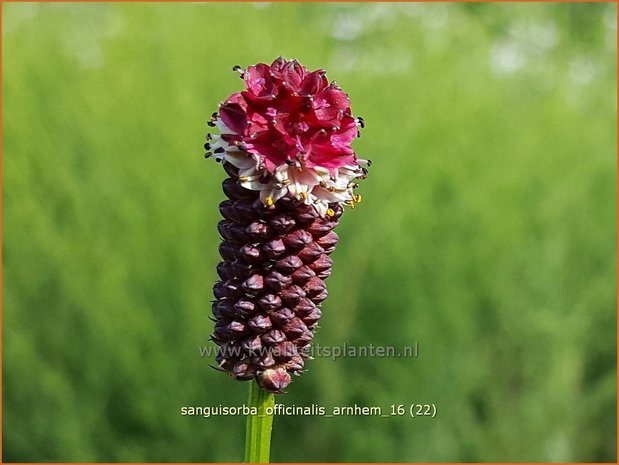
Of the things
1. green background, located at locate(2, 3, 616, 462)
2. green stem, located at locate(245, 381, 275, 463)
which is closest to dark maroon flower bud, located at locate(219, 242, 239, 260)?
green stem, located at locate(245, 381, 275, 463)

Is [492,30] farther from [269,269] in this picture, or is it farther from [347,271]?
[269,269]

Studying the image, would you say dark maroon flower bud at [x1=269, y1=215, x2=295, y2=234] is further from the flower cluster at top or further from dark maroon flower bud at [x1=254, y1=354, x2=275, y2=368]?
dark maroon flower bud at [x1=254, y1=354, x2=275, y2=368]

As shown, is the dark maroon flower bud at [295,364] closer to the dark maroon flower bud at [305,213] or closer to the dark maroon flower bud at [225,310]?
the dark maroon flower bud at [225,310]

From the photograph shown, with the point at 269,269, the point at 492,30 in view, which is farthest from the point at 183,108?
the point at 269,269

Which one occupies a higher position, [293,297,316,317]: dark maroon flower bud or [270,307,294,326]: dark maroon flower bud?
[293,297,316,317]: dark maroon flower bud

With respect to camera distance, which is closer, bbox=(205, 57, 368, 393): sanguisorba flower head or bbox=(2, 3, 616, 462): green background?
bbox=(205, 57, 368, 393): sanguisorba flower head

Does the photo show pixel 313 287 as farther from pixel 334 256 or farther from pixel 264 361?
pixel 334 256

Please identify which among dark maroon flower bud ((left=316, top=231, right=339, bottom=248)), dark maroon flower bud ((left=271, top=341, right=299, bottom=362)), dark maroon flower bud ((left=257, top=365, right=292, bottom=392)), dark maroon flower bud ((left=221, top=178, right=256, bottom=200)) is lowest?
dark maroon flower bud ((left=257, top=365, right=292, bottom=392))
